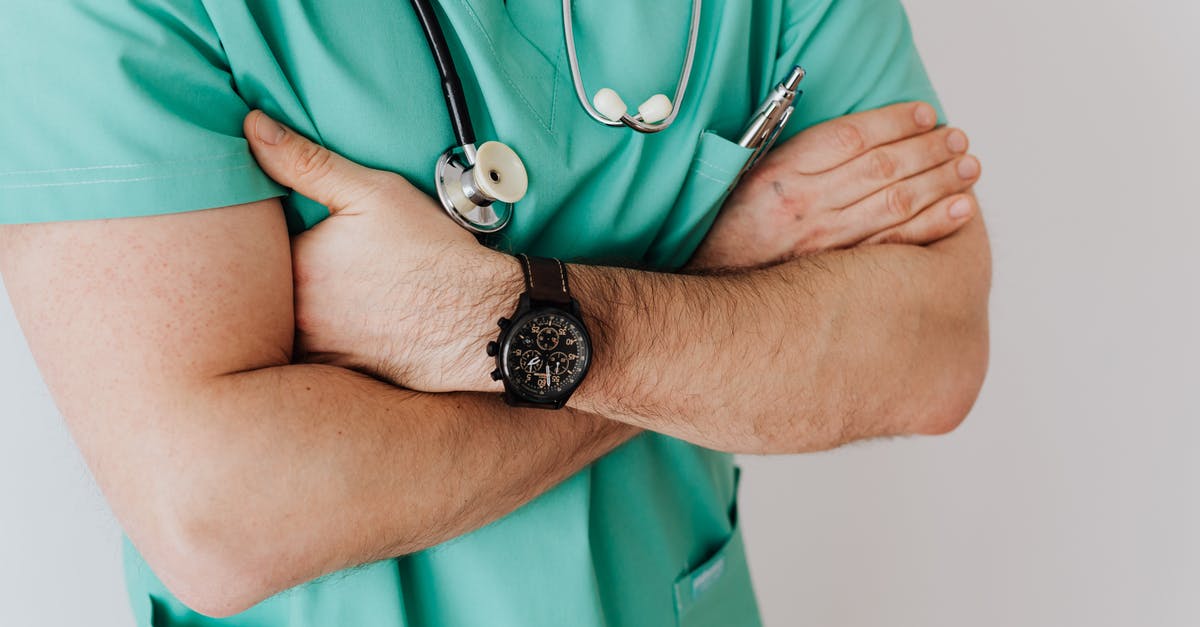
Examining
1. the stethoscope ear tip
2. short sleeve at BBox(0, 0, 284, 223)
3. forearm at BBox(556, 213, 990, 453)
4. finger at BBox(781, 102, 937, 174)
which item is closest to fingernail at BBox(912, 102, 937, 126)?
finger at BBox(781, 102, 937, 174)

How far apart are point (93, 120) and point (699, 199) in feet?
1.88

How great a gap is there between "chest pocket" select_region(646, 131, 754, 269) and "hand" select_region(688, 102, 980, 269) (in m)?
0.03

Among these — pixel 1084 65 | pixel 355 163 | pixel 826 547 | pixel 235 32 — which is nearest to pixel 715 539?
pixel 355 163

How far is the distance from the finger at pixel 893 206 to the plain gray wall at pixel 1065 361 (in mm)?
806

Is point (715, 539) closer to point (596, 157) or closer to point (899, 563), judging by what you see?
point (596, 157)

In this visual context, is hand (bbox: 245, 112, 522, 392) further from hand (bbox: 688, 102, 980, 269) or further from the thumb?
hand (bbox: 688, 102, 980, 269)

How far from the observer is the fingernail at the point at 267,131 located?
Answer: 2.62ft

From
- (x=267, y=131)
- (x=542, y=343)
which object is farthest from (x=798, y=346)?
(x=267, y=131)

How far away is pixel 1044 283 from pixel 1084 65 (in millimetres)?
410

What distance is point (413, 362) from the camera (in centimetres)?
86

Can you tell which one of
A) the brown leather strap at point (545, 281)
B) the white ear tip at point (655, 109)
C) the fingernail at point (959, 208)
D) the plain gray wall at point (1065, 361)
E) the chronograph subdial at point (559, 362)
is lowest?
the plain gray wall at point (1065, 361)

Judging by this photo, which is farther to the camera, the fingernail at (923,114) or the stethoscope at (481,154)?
the fingernail at (923,114)

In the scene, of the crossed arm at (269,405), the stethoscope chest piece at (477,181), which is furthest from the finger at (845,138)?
the stethoscope chest piece at (477,181)

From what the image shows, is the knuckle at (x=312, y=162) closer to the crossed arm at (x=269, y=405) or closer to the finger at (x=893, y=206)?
the crossed arm at (x=269, y=405)
